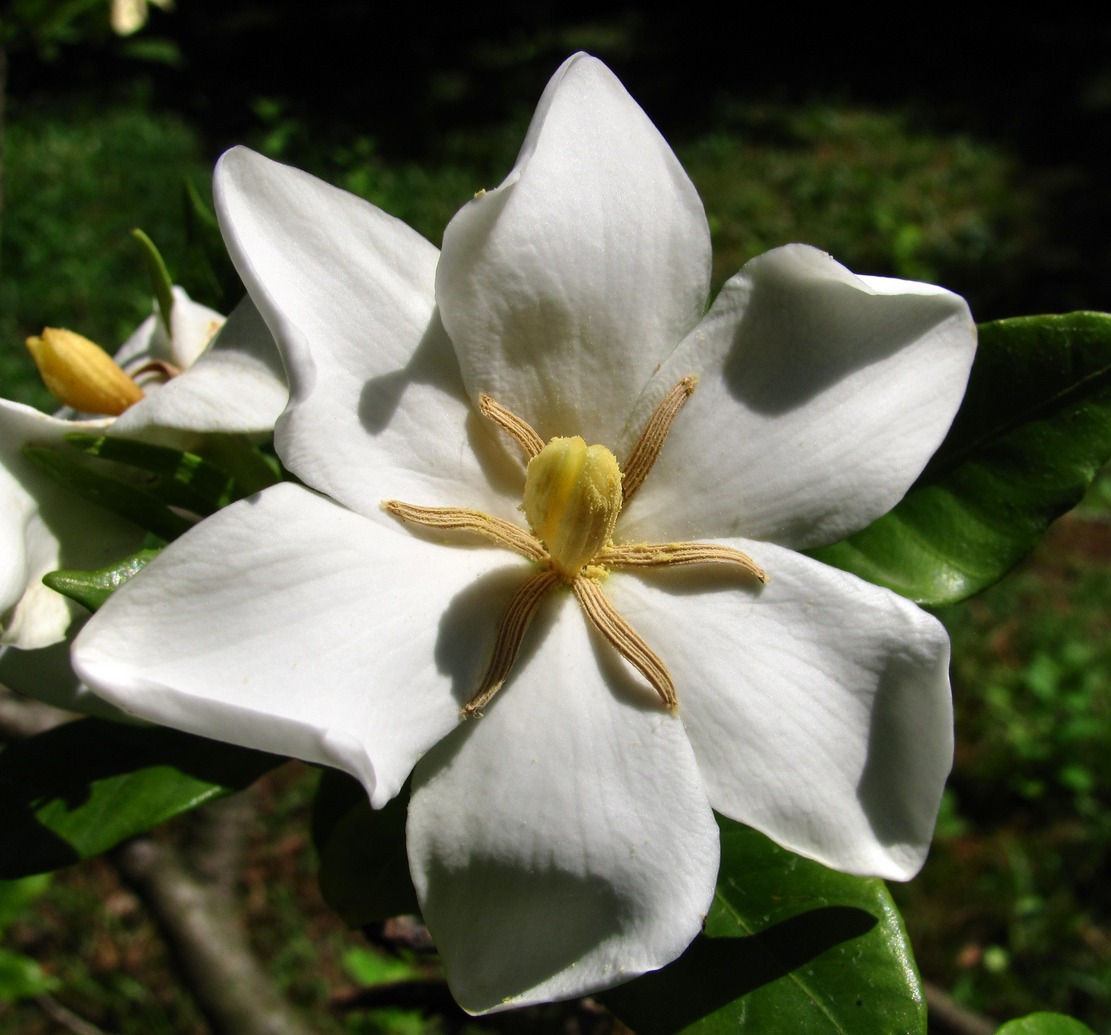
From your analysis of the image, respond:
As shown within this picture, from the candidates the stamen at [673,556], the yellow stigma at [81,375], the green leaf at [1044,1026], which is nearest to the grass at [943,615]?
the yellow stigma at [81,375]

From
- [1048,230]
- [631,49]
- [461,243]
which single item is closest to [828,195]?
[1048,230]

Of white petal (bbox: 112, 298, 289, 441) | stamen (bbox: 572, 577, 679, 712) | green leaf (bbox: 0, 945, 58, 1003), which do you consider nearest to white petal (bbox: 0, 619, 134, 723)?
white petal (bbox: 112, 298, 289, 441)

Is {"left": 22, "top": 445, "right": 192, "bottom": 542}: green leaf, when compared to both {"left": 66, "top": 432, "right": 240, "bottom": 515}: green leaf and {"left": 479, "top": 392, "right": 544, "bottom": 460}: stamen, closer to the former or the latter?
{"left": 66, "top": 432, "right": 240, "bottom": 515}: green leaf

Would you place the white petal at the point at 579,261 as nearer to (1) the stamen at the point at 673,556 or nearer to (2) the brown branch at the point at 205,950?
(1) the stamen at the point at 673,556

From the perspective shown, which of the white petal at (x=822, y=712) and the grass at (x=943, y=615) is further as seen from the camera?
the grass at (x=943, y=615)

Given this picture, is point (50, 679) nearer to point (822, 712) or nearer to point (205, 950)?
point (822, 712)

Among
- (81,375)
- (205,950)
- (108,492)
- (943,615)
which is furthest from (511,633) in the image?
(943,615)
